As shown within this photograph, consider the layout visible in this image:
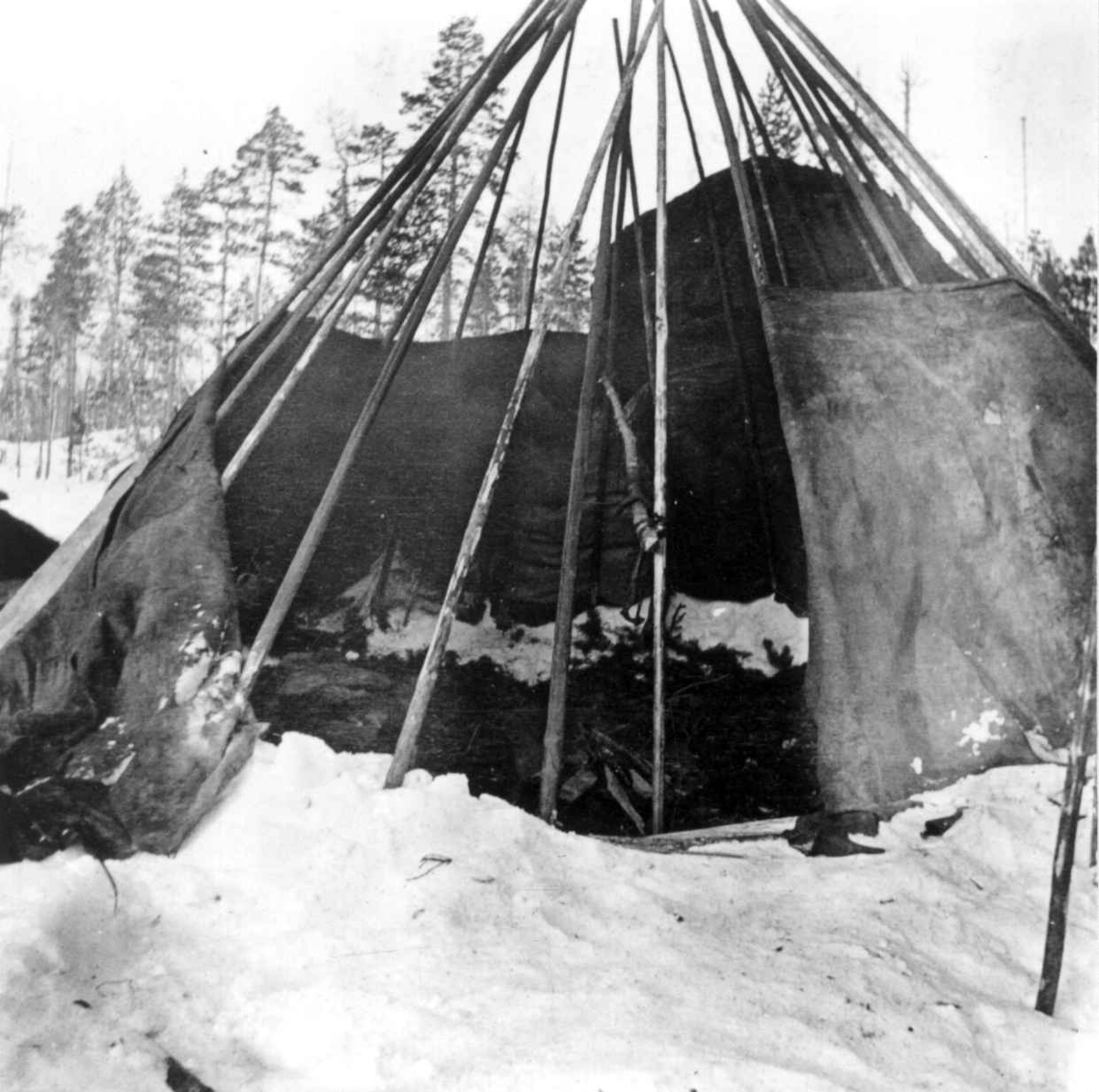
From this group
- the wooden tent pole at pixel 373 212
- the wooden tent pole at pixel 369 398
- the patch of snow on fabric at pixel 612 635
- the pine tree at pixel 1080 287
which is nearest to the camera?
the wooden tent pole at pixel 369 398

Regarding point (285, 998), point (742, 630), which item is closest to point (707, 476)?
point (742, 630)

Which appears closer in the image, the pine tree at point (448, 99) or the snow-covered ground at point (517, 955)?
the snow-covered ground at point (517, 955)

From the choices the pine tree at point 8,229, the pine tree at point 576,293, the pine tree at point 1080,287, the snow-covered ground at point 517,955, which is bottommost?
the snow-covered ground at point 517,955

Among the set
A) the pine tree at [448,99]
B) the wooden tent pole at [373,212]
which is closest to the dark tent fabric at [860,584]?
the wooden tent pole at [373,212]

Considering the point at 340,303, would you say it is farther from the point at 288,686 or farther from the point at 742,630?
the point at 742,630

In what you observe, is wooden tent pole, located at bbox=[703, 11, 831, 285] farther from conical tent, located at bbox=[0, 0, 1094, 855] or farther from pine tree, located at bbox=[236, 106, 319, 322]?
pine tree, located at bbox=[236, 106, 319, 322]

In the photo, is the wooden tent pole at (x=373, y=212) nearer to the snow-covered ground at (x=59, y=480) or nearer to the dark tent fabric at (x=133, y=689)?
the dark tent fabric at (x=133, y=689)

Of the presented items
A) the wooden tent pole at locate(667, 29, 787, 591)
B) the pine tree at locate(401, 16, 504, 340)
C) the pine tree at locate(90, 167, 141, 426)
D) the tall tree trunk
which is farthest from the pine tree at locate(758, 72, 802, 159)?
the pine tree at locate(90, 167, 141, 426)

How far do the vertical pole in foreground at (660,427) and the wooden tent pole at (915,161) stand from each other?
0.87m

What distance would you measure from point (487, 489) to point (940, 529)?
189 cm

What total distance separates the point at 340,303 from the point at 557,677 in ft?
7.59

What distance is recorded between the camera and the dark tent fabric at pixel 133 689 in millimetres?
2514

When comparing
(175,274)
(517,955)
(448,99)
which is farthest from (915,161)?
(175,274)

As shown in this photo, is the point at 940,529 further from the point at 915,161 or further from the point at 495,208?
the point at 495,208
